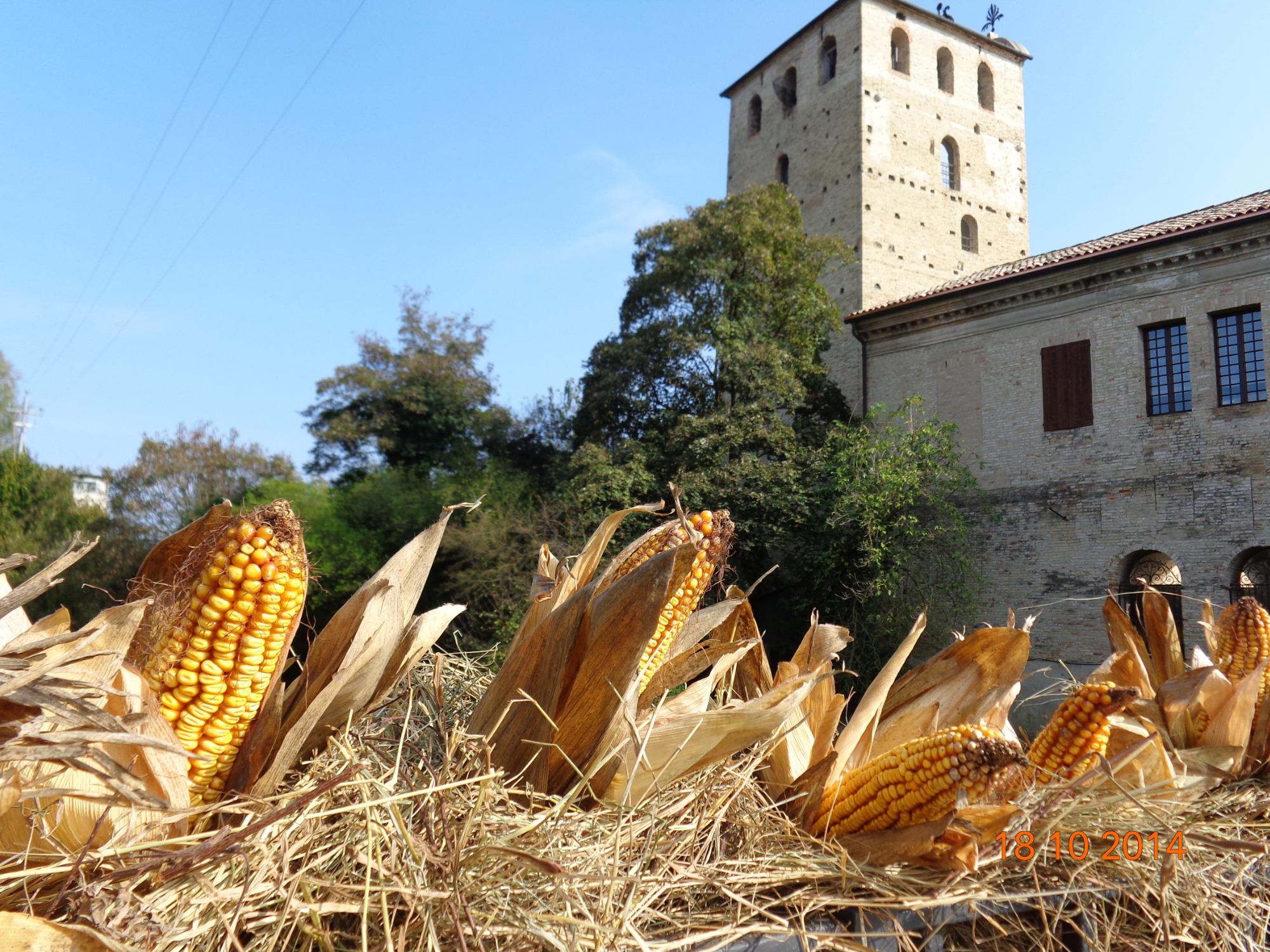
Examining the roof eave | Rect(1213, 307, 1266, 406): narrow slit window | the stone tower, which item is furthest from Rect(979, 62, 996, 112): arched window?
Rect(1213, 307, 1266, 406): narrow slit window

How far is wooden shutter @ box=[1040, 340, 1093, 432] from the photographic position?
53.7 feet

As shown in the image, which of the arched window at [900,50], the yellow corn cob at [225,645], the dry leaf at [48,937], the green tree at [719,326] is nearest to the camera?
the dry leaf at [48,937]

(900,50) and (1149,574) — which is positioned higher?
(900,50)

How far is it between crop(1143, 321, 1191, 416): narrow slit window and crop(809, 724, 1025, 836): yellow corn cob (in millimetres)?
16270

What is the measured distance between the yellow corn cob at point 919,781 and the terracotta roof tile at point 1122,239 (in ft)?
53.5

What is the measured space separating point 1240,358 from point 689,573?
16.7m

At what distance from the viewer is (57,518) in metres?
29.2

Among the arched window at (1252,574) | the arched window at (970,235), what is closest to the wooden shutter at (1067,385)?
the arched window at (1252,574)

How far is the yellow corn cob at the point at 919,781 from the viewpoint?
1480 mm

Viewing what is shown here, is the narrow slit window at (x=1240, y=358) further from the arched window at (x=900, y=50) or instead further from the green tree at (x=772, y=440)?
the arched window at (x=900, y=50)

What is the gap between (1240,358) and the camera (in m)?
14.8

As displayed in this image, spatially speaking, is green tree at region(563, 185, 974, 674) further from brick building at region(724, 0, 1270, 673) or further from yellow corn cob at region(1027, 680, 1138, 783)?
yellow corn cob at region(1027, 680, 1138, 783)

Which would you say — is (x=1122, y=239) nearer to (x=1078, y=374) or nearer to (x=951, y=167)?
(x=1078, y=374)

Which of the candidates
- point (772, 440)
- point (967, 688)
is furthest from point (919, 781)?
point (772, 440)
